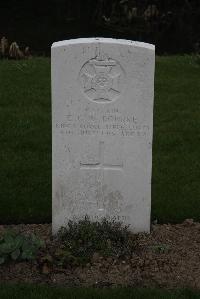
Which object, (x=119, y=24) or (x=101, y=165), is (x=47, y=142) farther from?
(x=119, y=24)

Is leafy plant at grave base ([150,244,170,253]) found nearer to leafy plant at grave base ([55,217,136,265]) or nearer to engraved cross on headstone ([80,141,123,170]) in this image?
leafy plant at grave base ([55,217,136,265])

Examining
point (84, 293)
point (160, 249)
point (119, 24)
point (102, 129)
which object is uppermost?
point (119, 24)

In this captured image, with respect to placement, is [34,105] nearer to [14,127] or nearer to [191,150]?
[14,127]

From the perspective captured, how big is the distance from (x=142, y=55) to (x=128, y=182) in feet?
3.23

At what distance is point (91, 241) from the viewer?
543cm

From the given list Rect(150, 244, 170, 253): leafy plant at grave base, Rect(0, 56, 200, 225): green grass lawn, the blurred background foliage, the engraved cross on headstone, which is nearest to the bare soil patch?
Rect(150, 244, 170, 253): leafy plant at grave base

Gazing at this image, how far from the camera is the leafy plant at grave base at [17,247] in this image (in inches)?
207

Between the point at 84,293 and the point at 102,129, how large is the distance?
1268 mm

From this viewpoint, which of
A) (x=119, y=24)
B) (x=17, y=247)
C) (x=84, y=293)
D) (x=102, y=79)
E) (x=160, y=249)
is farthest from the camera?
(x=119, y=24)

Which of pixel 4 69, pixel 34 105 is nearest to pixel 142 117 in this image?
pixel 34 105

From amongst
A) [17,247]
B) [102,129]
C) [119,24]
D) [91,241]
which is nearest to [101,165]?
[102,129]

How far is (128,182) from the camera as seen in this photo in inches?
222

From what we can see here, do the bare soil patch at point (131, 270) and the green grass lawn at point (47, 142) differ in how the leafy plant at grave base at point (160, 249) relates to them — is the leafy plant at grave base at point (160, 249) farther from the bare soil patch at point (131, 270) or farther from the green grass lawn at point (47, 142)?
the green grass lawn at point (47, 142)

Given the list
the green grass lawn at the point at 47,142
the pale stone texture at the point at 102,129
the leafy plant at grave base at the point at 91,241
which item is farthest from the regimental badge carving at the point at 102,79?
the green grass lawn at the point at 47,142
